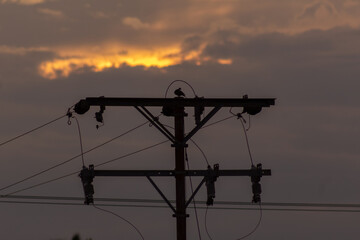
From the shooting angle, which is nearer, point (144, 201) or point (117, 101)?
point (117, 101)

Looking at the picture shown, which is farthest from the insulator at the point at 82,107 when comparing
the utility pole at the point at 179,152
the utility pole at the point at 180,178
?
the utility pole at the point at 180,178

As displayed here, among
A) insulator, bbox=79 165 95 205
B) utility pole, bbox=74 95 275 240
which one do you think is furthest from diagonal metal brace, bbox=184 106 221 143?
insulator, bbox=79 165 95 205

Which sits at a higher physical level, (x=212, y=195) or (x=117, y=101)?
(x=117, y=101)

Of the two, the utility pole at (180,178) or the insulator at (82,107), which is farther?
the insulator at (82,107)

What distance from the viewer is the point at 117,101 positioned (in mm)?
32062

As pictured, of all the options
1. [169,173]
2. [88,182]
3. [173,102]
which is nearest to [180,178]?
[169,173]

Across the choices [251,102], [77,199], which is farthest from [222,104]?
[77,199]

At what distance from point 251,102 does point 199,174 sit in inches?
116

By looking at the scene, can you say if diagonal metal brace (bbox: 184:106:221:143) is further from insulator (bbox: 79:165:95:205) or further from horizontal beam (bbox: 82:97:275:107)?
insulator (bbox: 79:165:95:205)

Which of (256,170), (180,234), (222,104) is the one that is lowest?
(180,234)

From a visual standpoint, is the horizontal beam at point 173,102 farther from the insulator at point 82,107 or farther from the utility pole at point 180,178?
the utility pole at point 180,178

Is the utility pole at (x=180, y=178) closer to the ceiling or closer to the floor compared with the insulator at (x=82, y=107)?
closer to the floor

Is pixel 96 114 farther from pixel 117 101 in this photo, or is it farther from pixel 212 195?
pixel 212 195

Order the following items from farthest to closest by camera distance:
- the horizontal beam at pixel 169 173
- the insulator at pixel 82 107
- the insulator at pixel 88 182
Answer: the insulator at pixel 88 182 → the insulator at pixel 82 107 → the horizontal beam at pixel 169 173
